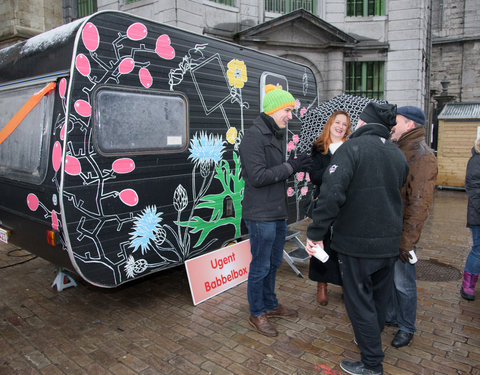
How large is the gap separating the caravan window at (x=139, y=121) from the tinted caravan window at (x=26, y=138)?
1.65ft

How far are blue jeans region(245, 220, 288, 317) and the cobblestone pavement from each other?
348 millimetres

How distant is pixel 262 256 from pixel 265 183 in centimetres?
69

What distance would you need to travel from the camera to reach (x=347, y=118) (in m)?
4.18

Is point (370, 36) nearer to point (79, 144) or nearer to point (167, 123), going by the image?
point (167, 123)

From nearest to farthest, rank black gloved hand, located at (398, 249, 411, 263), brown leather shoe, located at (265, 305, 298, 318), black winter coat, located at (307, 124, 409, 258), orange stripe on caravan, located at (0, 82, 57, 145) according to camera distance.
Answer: black winter coat, located at (307, 124, 409, 258)
black gloved hand, located at (398, 249, 411, 263)
orange stripe on caravan, located at (0, 82, 57, 145)
brown leather shoe, located at (265, 305, 298, 318)

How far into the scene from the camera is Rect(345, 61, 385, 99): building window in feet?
47.5

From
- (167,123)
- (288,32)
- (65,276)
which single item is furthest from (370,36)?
(65,276)

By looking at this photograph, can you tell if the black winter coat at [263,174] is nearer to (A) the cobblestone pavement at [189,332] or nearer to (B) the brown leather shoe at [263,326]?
(B) the brown leather shoe at [263,326]

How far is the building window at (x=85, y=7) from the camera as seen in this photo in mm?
13580

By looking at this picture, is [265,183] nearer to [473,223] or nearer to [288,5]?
[473,223]

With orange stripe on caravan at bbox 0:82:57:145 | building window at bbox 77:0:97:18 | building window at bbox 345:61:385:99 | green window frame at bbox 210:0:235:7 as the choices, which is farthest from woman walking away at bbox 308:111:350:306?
building window at bbox 77:0:97:18

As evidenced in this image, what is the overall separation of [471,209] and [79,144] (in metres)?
4.17

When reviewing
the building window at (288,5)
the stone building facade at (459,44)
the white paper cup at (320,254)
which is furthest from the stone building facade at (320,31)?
the stone building facade at (459,44)

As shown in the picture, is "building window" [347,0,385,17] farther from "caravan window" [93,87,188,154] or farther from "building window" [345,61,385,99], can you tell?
"caravan window" [93,87,188,154]
